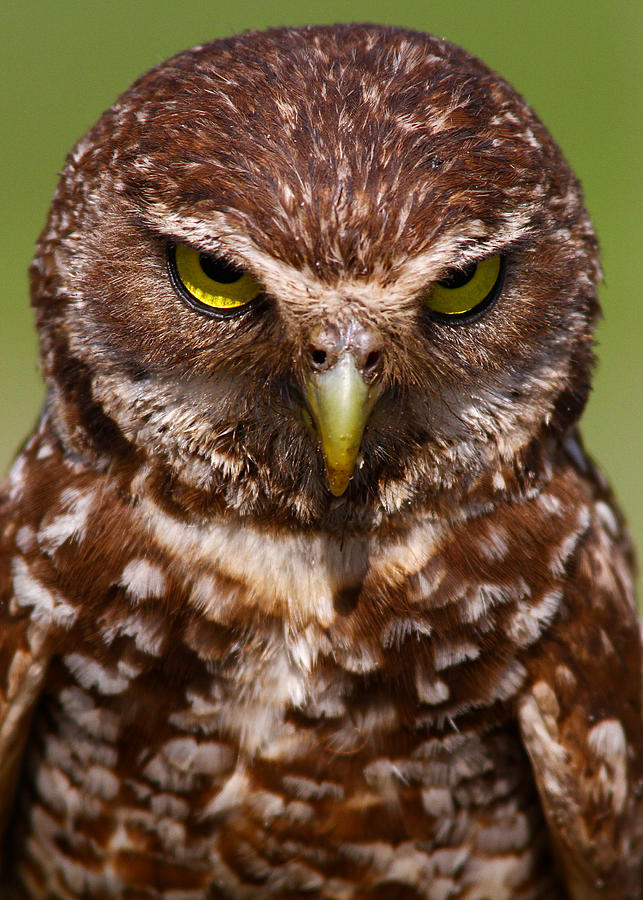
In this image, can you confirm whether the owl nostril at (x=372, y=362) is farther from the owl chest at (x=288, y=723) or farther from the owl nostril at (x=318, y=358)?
the owl chest at (x=288, y=723)

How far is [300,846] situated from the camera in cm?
263

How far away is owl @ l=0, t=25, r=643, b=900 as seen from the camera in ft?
7.20

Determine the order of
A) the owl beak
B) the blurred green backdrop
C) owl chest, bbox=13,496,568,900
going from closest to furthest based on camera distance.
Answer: the owl beak → owl chest, bbox=13,496,568,900 → the blurred green backdrop

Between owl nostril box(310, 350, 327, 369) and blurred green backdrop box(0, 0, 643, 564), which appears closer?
owl nostril box(310, 350, 327, 369)

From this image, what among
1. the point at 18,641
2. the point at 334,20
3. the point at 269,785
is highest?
the point at 334,20

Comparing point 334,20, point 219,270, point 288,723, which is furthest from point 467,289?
point 334,20

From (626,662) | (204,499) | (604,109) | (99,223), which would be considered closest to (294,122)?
(99,223)

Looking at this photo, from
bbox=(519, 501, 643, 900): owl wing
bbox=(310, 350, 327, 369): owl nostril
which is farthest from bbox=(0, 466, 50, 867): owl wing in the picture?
bbox=(519, 501, 643, 900): owl wing

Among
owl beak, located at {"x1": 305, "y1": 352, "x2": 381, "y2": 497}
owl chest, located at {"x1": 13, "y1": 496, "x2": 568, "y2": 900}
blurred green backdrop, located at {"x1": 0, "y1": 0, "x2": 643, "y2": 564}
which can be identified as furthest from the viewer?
blurred green backdrop, located at {"x1": 0, "y1": 0, "x2": 643, "y2": 564}

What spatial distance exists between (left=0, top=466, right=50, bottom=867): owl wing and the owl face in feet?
1.00

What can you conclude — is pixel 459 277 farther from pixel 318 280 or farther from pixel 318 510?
pixel 318 510

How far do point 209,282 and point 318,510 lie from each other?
484 millimetres

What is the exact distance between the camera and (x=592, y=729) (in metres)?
2.62

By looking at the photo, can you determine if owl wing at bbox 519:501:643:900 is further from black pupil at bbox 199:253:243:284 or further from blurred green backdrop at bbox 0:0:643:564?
blurred green backdrop at bbox 0:0:643:564
